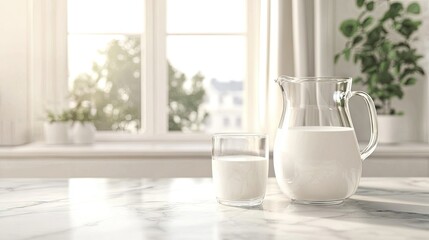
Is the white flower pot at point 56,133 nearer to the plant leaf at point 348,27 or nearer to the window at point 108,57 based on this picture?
the window at point 108,57

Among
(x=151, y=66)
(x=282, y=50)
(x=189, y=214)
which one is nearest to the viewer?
(x=189, y=214)

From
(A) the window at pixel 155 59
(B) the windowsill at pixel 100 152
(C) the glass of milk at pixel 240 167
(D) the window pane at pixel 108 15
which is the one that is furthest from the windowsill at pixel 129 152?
(C) the glass of milk at pixel 240 167

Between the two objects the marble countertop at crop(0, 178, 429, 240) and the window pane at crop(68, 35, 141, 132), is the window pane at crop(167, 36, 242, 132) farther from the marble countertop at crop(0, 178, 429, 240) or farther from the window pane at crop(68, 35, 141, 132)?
the marble countertop at crop(0, 178, 429, 240)

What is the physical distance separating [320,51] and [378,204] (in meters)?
1.94

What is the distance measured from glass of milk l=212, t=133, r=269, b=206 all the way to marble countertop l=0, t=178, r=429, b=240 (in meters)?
0.03

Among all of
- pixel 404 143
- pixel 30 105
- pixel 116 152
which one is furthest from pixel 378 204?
pixel 30 105

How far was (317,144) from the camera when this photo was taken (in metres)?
1.03

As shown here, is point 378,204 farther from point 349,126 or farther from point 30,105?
point 30,105

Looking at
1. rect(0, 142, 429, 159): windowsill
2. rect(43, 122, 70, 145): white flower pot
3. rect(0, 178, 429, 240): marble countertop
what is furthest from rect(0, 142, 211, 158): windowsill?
rect(0, 178, 429, 240): marble countertop

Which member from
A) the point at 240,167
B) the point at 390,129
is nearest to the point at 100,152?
the point at 390,129

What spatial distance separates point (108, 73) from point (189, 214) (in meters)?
2.46

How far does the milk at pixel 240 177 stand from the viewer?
1048 mm

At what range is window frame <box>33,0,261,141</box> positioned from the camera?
3.24m

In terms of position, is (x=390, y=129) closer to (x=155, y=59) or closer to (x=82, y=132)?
(x=155, y=59)
